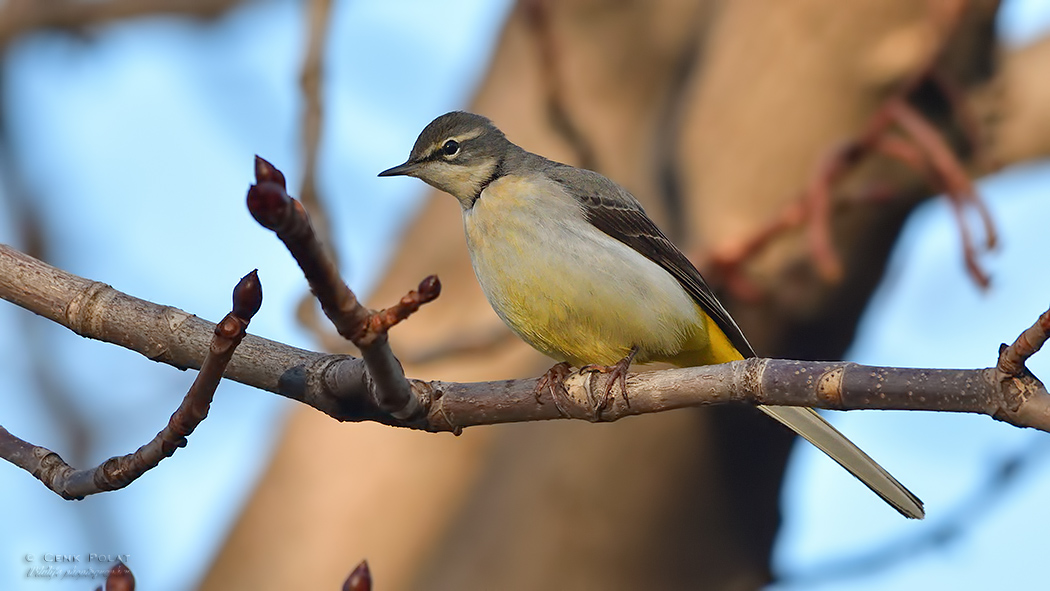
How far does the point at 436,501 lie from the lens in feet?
24.9

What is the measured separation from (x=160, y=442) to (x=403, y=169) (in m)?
3.16

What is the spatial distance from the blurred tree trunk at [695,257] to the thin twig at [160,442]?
11.0 ft

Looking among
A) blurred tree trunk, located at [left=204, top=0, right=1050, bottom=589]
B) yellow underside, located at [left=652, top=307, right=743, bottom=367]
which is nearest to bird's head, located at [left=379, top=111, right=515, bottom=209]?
blurred tree trunk, located at [left=204, top=0, right=1050, bottom=589]

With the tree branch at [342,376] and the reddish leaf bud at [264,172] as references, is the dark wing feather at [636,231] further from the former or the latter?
the reddish leaf bud at [264,172]

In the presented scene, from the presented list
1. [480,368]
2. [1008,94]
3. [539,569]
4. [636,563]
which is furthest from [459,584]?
[1008,94]

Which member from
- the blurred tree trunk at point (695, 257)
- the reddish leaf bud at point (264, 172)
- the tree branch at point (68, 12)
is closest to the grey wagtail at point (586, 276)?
the blurred tree trunk at point (695, 257)

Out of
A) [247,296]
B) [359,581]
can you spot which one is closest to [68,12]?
[247,296]

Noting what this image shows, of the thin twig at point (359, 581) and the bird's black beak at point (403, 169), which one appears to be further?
the bird's black beak at point (403, 169)

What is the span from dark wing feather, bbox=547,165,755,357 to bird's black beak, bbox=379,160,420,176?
76 centimetres

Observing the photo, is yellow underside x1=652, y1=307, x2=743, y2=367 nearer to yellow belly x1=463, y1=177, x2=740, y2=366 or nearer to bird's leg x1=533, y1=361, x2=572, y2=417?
yellow belly x1=463, y1=177, x2=740, y2=366

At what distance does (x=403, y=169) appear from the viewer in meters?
5.96

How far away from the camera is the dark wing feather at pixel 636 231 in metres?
5.40

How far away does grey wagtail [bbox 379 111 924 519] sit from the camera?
4816mm

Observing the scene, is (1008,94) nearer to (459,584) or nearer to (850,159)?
(850,159)
